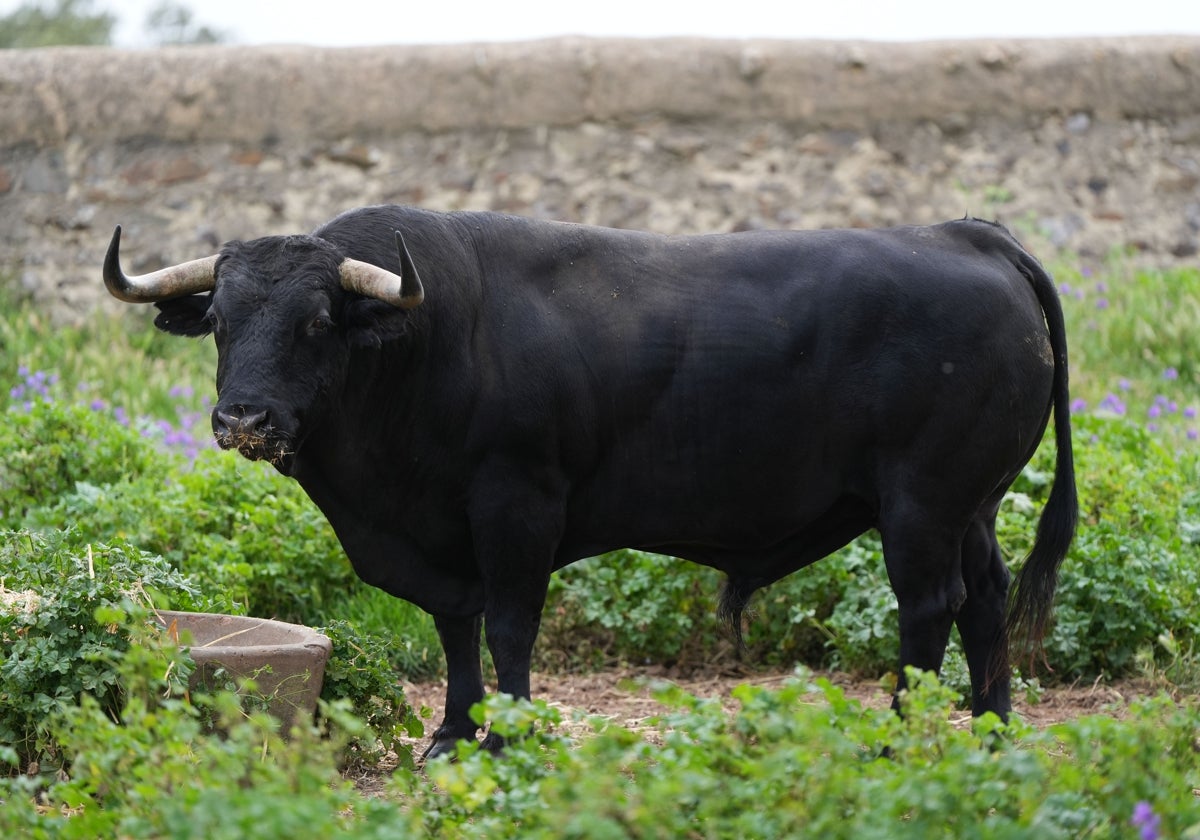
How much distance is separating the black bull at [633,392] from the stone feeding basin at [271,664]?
0.36 m

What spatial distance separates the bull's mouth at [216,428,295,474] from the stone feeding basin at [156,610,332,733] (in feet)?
1.72

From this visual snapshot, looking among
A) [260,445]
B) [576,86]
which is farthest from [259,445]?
[576,86]

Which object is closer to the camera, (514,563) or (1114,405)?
(514,563)

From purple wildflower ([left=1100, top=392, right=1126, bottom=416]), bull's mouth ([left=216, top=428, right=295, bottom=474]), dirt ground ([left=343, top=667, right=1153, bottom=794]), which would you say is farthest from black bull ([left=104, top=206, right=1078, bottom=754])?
purple wildflower ([left=1100, top=392, right=1126, bottom=416])

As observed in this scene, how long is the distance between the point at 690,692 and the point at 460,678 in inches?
46.6

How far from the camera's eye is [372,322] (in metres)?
4.39

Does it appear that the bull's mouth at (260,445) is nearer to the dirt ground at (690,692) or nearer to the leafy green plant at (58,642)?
the leafy green plant at (58,642)

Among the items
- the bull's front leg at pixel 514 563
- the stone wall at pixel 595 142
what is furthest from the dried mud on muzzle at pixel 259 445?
the stone wall at pixel 595 142

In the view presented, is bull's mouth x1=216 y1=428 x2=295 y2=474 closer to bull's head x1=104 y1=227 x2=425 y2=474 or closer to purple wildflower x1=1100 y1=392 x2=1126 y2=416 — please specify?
bull's head x1=104 y1=227 x2=425 y2=474

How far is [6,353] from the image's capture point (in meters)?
9.40

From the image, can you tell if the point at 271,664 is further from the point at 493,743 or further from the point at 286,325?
the point at 286,325

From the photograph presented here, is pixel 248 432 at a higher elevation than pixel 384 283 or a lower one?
lower

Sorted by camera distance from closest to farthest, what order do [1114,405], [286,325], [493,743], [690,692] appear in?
[286,325] → [493,743] → [690,692] → [1114,405]

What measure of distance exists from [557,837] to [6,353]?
760 centimetres
